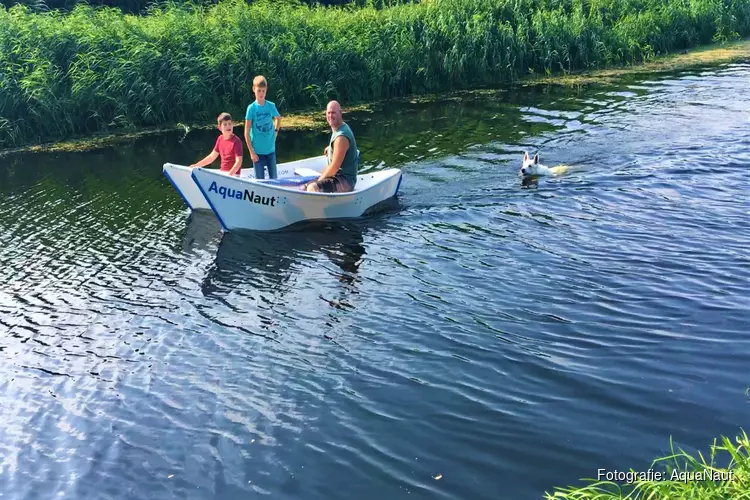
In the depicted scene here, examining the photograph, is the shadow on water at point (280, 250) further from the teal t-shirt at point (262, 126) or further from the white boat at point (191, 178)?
the teal t-shirt at point (262, 126)

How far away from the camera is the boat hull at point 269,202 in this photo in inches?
383

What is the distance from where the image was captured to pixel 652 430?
15.9 feet

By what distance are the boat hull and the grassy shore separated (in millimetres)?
6523

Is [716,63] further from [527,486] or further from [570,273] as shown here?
[527,486]

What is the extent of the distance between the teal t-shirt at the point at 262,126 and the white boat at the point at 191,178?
56 centimetres

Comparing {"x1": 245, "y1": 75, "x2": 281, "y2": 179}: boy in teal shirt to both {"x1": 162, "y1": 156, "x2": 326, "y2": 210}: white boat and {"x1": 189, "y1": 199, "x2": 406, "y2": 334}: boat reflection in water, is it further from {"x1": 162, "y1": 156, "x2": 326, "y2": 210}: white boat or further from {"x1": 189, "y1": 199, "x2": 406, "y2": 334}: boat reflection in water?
{"x1": 189, "y1": 199, "x2": 406, "y2": 334}: boat reflection in water

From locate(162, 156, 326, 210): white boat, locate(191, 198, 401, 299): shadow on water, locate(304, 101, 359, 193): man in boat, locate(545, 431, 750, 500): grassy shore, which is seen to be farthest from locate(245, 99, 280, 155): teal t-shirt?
locate(545, 431, 750, 500): grassy shore

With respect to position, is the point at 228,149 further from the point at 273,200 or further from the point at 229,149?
the point at 273,200

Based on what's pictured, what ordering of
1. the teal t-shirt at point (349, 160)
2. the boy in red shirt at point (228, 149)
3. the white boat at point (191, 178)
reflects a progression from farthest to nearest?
the white boat at point (191, 178) → the boy in red shirt at point (228, 149) → the teal t-shirt at point (349, 160)

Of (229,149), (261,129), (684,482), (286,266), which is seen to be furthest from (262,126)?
(684,482)

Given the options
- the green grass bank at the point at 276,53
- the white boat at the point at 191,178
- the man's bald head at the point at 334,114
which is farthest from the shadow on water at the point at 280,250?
the green grass bank at the point at 276,53

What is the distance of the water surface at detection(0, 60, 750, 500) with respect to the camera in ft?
16.1

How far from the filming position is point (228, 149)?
10.6m

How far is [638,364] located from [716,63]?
18.4 m
